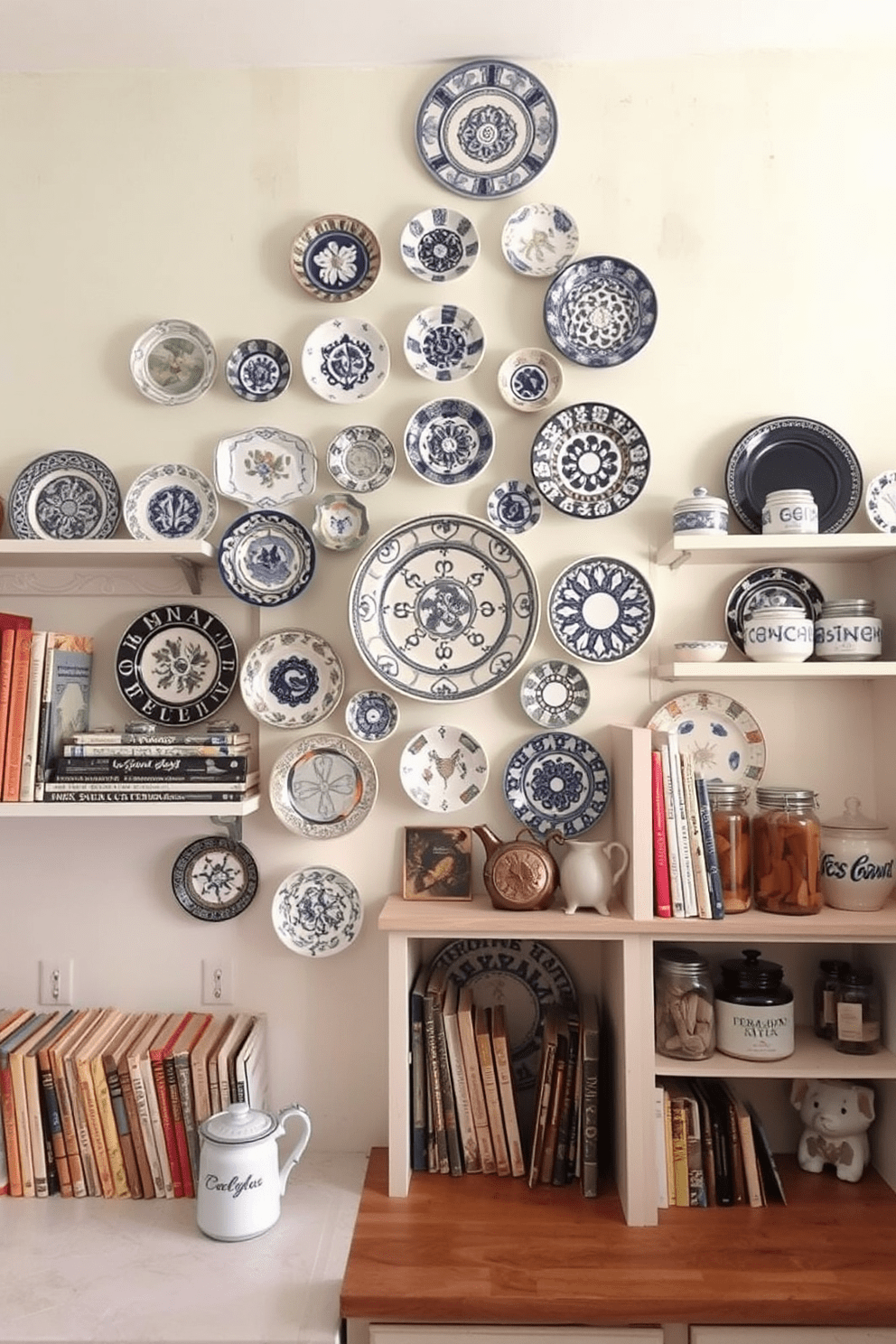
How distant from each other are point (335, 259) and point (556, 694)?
3.35ft

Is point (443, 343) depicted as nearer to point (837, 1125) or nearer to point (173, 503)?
point (173, 503)

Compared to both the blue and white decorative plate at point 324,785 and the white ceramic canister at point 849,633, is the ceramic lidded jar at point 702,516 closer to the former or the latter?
the white ceramic canister at point 849,633

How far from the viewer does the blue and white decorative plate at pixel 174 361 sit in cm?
191

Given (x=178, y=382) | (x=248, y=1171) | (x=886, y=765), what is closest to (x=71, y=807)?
(x=248, y=1171)

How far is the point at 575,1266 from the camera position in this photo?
4.66 ft

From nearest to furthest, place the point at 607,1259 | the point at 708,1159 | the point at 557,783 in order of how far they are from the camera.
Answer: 1. the point at 607,1259
2. the point at 708,1159
3. the point at 557,783

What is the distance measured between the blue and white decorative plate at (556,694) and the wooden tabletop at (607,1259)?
875 mm

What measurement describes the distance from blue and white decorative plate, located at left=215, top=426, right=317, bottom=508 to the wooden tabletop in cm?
135

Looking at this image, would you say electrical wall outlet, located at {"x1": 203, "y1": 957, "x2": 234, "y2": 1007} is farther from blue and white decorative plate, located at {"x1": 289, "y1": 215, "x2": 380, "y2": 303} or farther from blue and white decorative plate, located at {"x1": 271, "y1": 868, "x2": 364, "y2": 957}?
blue and white decorative plate, located at {"x1": 289, "y1": 215, "x2": 380, "y2": 303}

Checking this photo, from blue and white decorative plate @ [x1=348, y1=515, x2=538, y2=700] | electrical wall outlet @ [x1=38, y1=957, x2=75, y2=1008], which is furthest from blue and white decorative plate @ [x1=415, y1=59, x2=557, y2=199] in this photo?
electrical wall outlet @ [x1=38, y1=957, x2=75, y2=1008]

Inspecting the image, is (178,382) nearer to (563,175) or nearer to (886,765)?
(563,175)

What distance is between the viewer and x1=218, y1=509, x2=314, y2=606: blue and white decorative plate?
6.08ft

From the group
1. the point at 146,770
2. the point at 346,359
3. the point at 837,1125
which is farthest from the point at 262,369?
the point at 837,1125

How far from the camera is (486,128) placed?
190 centimetres
